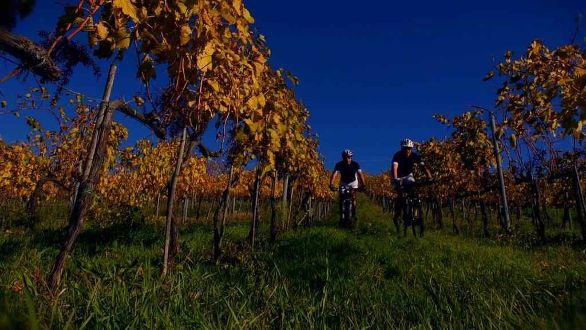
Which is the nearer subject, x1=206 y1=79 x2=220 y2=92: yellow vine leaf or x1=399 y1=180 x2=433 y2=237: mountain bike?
x1=206 y1=79 x2=220 y2=92: yellow vine leaf

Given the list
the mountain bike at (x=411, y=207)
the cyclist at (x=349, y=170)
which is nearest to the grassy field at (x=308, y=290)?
the mountain bike at (x=411, y=207)

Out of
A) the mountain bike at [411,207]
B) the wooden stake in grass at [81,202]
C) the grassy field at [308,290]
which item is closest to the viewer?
the grassy field at [308,290]

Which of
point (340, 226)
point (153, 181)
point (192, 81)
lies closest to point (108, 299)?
point (192, 81)

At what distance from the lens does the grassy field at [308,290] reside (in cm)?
231

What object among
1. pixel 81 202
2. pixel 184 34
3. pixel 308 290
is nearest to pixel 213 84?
pixel 184 34

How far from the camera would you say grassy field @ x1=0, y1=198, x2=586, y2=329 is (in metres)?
2.31

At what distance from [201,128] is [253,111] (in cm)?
60

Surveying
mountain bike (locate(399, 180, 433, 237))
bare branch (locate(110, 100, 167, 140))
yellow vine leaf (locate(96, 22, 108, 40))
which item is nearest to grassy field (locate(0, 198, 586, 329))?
bare branch (locate(110, 100, 167, 140))

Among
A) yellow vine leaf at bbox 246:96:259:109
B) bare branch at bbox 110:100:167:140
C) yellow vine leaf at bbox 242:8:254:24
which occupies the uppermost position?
yellow vine leaf at bbox 242:8:254:24

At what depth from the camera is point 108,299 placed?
268cm

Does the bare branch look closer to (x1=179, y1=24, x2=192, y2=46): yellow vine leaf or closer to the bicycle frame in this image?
(x1=179, y1=24, x2=192, y2=46): yellow vine leaf

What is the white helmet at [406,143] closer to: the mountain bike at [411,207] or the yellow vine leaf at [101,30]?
the mountain bike at [411,207]

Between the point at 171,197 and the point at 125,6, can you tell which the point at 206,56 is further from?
the point at 171,197

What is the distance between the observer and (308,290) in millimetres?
4121
